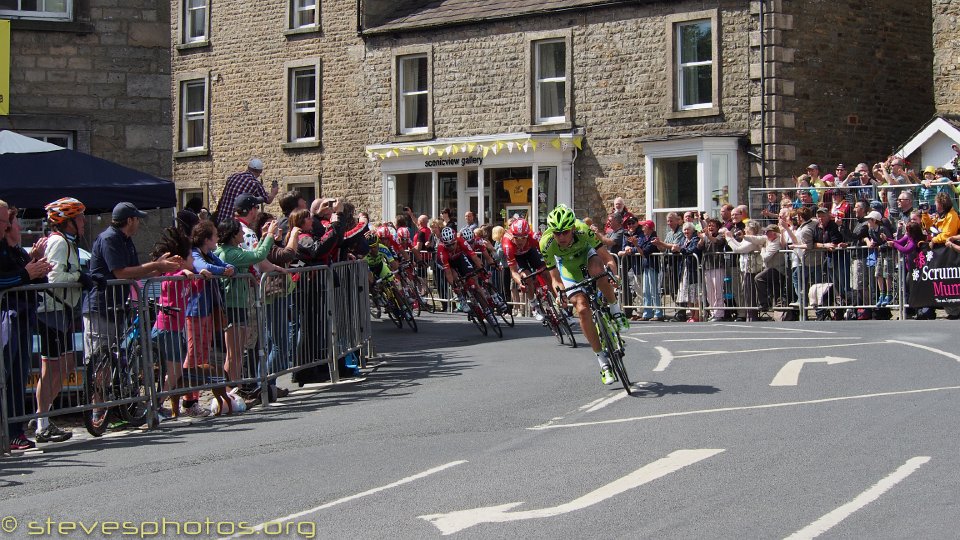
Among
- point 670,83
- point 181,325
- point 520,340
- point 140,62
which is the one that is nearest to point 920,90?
point 670,83

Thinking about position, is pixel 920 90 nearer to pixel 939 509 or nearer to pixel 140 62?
pixel 140 62

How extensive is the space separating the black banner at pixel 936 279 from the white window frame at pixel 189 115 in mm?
25311

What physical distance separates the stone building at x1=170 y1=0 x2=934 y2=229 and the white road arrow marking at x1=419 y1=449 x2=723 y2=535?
21855 millimetres

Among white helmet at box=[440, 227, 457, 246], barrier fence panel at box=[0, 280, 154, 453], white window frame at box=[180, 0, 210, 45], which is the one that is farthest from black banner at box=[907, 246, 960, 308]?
white window frame at box=[180, 0, 210, 45]

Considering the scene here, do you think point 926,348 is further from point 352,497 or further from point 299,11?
point 299,11

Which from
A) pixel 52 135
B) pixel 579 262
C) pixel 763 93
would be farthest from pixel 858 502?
pixel 763 93

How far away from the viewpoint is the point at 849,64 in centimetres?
3123

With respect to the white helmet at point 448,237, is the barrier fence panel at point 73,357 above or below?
below

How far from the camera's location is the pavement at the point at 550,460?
7.44 metres

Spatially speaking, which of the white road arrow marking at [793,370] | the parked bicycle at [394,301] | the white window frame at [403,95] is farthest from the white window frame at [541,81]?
the white road arrow marking at [793,370]

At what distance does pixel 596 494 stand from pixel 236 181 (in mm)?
10324

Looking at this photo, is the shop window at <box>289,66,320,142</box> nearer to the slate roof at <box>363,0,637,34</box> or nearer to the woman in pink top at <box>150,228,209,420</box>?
the slate roof at <box>363,0,637,34</box>

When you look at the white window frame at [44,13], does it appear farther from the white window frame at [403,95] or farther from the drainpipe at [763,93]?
the white window frame at [403,95]

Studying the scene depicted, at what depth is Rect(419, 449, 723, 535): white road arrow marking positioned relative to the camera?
7.40 meters
